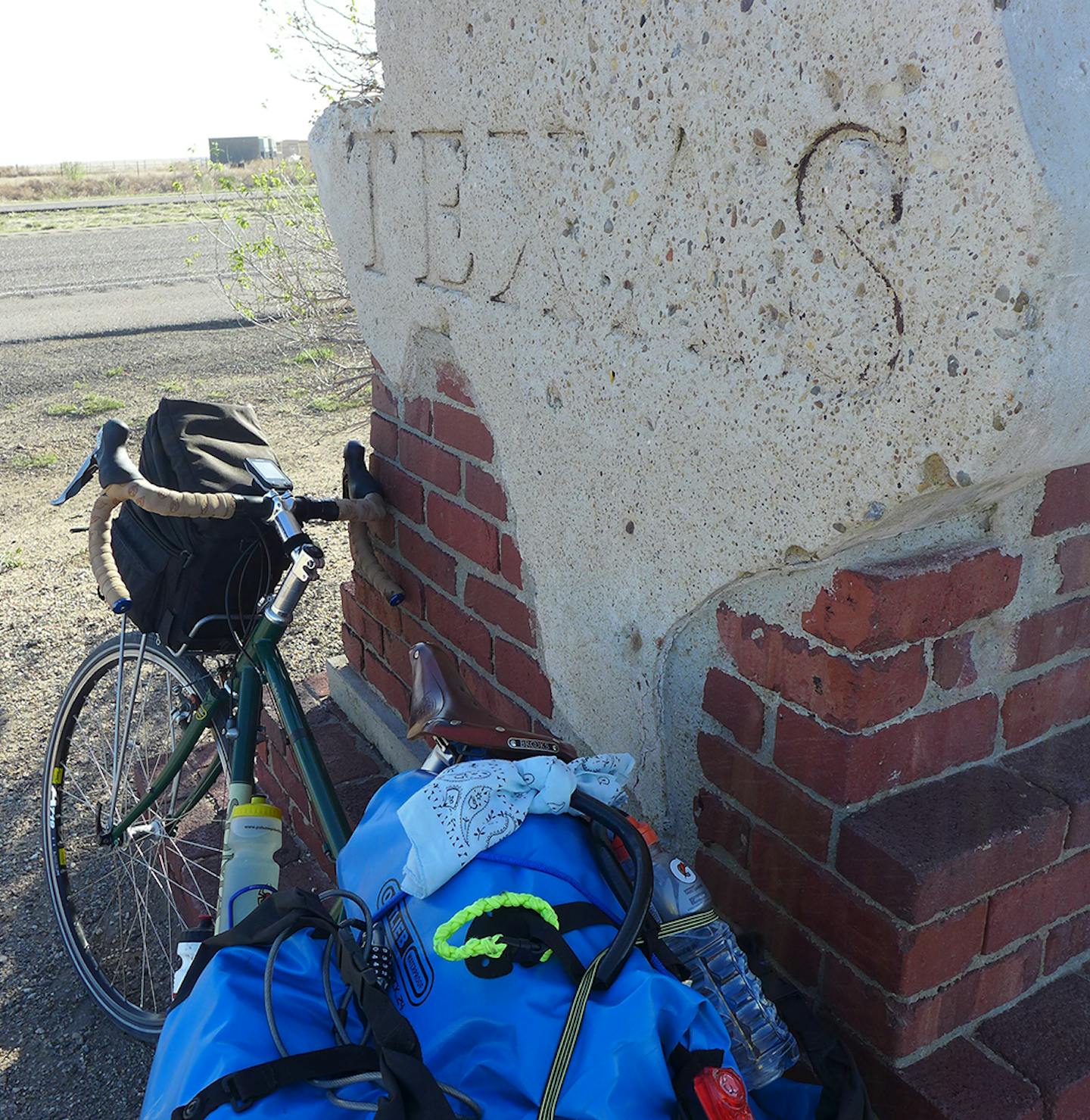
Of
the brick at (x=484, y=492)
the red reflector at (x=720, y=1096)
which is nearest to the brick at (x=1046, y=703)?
the red reflector at (x=720, y=1096)

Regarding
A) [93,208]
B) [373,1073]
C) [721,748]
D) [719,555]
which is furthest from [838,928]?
[93,208]

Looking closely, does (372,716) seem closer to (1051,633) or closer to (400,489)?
(400,489)

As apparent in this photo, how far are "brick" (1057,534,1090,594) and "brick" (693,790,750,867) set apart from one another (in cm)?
52

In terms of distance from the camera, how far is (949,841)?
1.25 meters

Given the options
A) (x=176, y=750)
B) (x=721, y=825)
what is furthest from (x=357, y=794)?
(x=721, y=825)

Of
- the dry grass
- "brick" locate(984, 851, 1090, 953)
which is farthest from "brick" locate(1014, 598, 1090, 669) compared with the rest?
the dry grass

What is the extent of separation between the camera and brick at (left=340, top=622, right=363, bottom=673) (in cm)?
273

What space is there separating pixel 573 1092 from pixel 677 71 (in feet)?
3.58

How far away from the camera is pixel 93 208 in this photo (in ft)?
88.8

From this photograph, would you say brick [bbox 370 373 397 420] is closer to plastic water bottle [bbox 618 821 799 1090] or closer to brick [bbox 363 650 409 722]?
brick [bbox 363 650 409 722]

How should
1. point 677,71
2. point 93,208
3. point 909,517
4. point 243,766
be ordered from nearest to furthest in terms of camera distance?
point 909,517 → point 677,71 → point 243,766 → point 93,208

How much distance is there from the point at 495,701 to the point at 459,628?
0.19 metres

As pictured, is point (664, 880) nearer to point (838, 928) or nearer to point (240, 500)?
point (838, 928)

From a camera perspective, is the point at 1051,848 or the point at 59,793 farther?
the point at 59,793
